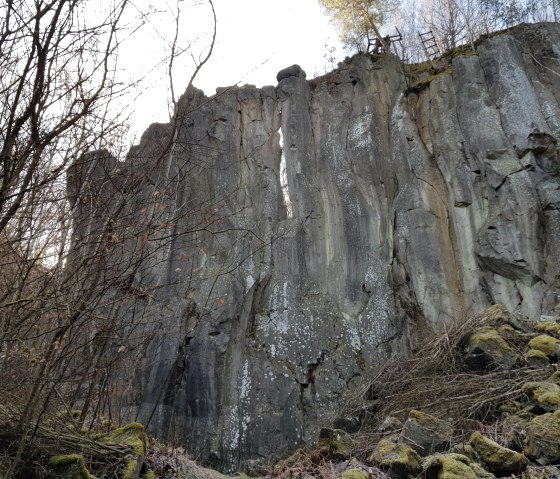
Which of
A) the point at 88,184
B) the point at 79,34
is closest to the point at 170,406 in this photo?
the point at 88,184

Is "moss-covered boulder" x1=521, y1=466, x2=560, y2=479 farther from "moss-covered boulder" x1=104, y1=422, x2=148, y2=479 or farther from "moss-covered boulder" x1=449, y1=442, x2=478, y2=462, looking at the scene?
"moss-covered boulder" x1=104, y1=422, x2=148, y2=479

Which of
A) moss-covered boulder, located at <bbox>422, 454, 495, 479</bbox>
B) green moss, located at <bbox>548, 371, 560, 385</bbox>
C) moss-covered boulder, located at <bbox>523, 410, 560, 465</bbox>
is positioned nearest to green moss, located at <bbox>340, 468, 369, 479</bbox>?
moss-covered boulder, located at <bbox>422, 454, 495, 479</bbox>

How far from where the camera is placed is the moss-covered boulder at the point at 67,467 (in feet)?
13.6

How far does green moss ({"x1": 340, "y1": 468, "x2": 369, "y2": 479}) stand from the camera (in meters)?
5.00

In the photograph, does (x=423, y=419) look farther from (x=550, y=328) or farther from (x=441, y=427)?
(x=550, y=328)

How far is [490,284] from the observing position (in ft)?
37.4

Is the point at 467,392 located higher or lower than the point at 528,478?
higher

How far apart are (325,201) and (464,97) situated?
4.14 metres

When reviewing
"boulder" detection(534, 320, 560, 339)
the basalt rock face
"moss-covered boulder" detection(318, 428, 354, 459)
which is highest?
the basalt rock face

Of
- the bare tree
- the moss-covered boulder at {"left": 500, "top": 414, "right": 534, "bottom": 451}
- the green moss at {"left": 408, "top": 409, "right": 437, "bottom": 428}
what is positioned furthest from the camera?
Result: the green moss at {"left": 408, "top": 409, "right": 437, "bottom": 428}

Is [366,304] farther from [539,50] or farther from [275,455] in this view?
[539,50]

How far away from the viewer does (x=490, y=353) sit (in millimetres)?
7629

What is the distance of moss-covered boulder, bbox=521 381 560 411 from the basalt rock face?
13.9 feet

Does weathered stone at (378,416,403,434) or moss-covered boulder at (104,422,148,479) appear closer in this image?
moss-covered boulder at (104,422,148,479)
